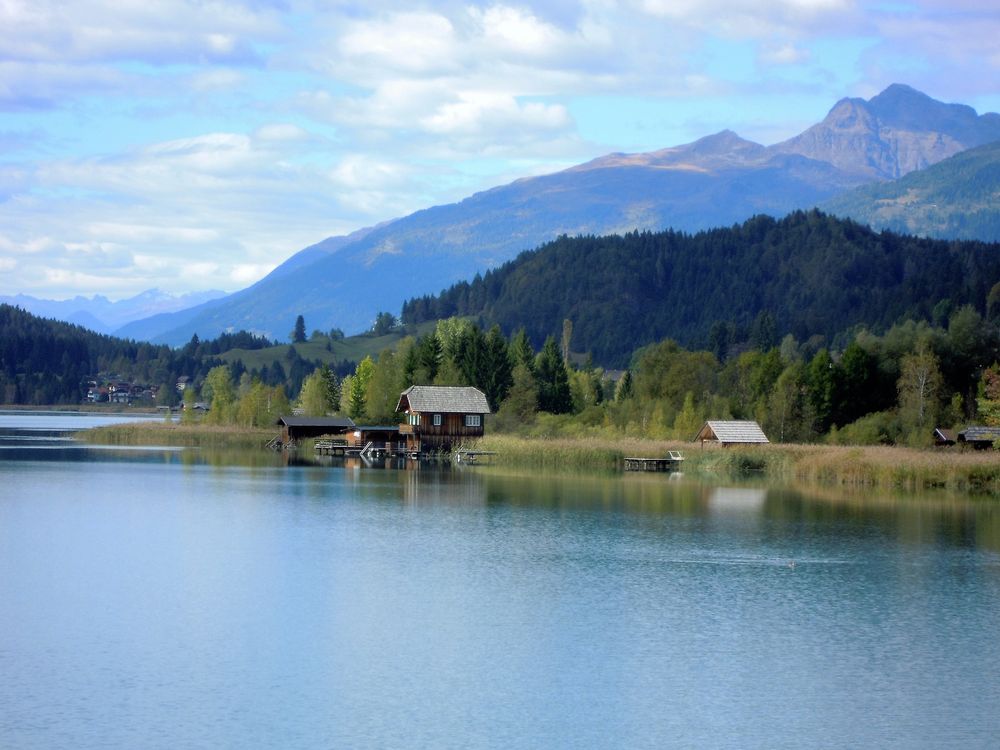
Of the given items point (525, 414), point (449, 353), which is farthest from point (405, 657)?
point (449, 353)

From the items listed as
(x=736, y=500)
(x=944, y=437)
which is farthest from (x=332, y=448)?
(x=736, y=500)

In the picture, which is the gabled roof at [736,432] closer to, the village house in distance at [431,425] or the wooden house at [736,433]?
the wooden house at [736,433]

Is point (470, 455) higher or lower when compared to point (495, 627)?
Answer: higher

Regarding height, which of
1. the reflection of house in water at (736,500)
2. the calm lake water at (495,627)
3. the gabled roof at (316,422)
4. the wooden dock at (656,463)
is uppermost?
the gabled roof at (316,422)

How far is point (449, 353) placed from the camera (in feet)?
369

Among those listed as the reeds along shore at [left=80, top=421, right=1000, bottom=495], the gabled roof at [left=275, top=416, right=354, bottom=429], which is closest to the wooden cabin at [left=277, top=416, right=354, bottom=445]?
the gabled roof at [left=275, top=416, right=354, bottom=429]

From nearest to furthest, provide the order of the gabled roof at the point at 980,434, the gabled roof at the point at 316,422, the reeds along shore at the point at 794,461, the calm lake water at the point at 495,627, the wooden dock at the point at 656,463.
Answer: the calm lake water at the point at 495,627 < the reeds along shore at the point at 794,461 < the gabled roof at the point at 980,434 < the wooden dock at the point at 656,463 < the gabled roof at the point at 316,422

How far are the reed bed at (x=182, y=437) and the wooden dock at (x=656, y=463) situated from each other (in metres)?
39.5

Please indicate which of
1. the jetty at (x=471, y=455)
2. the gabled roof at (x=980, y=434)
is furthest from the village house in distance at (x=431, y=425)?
the gabled roof at (x=980, y=434)

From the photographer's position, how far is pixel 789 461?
241 ft

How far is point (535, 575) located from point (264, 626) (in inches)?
389

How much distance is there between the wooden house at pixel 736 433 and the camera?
268 feet

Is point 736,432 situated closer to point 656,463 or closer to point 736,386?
point 656,463

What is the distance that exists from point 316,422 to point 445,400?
15238 millimetres
